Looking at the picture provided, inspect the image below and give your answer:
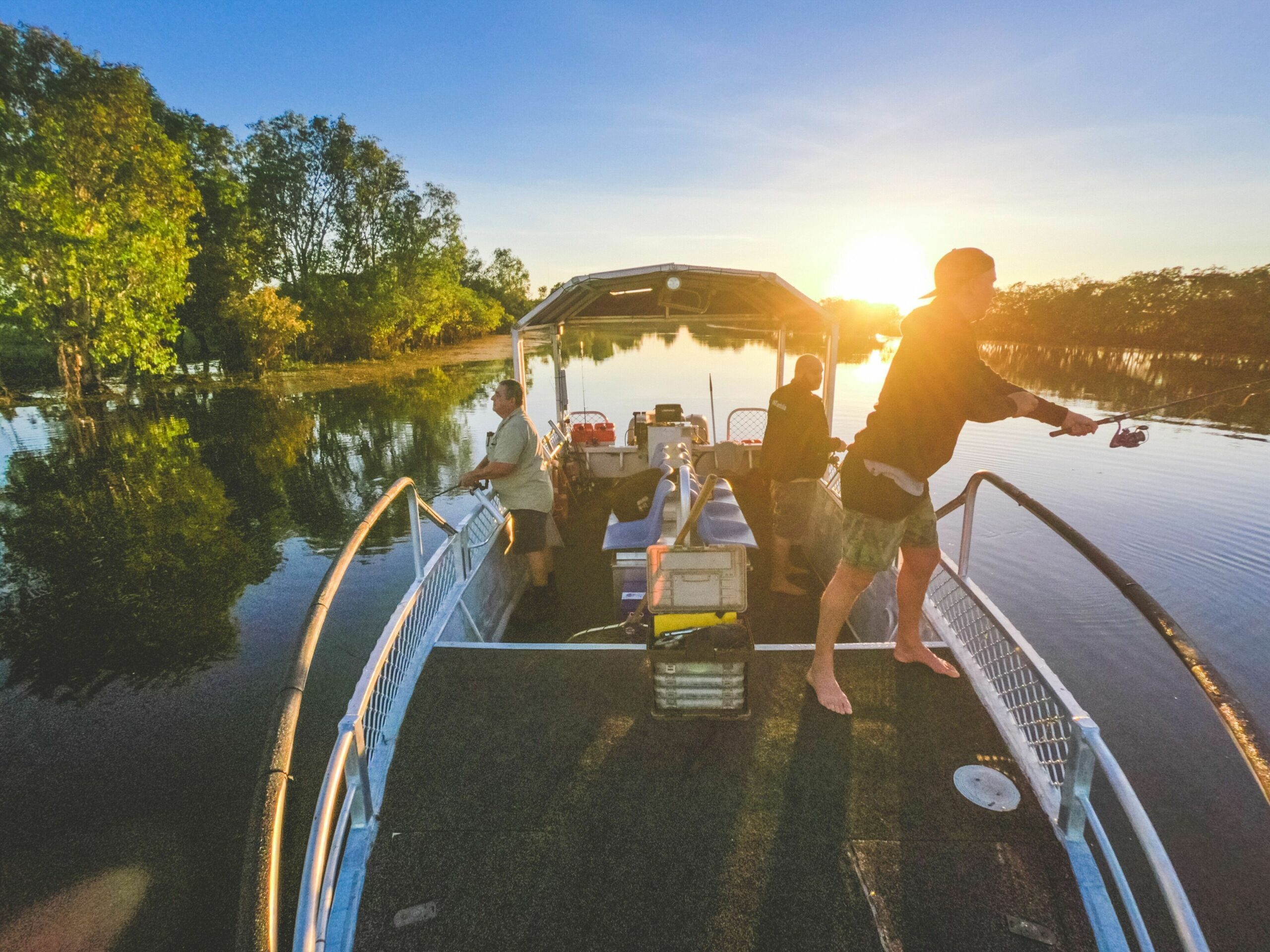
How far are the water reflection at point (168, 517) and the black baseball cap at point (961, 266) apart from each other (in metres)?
7.40

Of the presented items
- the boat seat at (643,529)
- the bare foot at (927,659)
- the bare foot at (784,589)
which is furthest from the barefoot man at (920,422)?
the bare foot at (784,589)

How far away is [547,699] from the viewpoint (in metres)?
3.39

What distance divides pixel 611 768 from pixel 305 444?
1693 cm

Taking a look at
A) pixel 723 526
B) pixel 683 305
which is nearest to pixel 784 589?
pixel 723 526

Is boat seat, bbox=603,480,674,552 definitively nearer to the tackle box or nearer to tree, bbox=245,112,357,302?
the tackle box

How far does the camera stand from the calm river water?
3977mm

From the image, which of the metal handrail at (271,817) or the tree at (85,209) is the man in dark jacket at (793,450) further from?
the tree at (85,209)

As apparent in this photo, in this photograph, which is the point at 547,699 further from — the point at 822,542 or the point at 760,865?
the point at 822,542

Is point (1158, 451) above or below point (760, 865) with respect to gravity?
below

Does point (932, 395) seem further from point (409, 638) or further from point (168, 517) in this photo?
point (168, 517)

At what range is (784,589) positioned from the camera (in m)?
5.62

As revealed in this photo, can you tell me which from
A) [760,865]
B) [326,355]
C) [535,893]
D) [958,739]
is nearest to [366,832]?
[535,893]

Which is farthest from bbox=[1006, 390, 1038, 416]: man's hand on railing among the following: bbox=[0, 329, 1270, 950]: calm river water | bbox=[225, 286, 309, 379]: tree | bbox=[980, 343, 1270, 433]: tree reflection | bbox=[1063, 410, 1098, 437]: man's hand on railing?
bbox=[225, 286, 309, 379]: tree

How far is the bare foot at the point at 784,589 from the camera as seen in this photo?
5629mm
